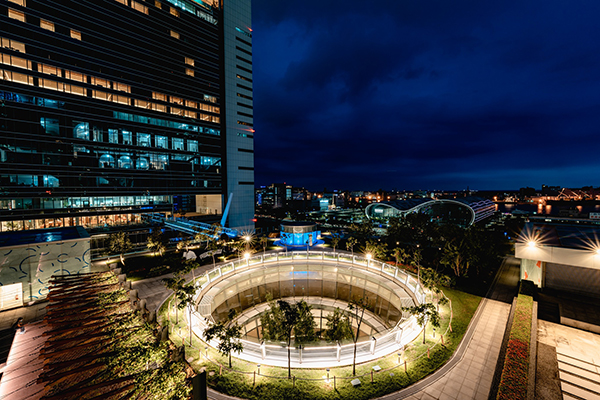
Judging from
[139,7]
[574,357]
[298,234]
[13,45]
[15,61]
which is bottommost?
[298,234]

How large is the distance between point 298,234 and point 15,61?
2310 inches

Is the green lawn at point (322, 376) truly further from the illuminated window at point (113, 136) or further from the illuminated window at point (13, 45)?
the illuminated window at point (13, 45)

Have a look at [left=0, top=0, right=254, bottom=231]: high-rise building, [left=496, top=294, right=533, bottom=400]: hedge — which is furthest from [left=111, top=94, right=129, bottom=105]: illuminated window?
[left=496, top=294, right=533, bottom=400]: hedge

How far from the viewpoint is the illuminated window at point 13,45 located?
3577cm

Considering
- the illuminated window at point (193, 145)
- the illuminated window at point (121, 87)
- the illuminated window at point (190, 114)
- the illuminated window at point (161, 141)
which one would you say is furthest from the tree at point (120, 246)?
the illuminated window at point (190, 114)

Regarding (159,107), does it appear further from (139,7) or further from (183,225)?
(183,225)

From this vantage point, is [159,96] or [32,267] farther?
[159,96]

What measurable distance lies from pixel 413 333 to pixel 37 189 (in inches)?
2364

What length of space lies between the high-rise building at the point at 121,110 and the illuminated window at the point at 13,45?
226mm

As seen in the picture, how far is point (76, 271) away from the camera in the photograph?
23.6 metres

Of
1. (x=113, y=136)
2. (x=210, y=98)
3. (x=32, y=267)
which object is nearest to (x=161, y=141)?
(x=113, y=136)

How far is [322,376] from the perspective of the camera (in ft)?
45.0

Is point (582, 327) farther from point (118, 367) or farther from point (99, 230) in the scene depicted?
point (99, 230)

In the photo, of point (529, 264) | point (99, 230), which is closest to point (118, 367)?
point (529, 264)
